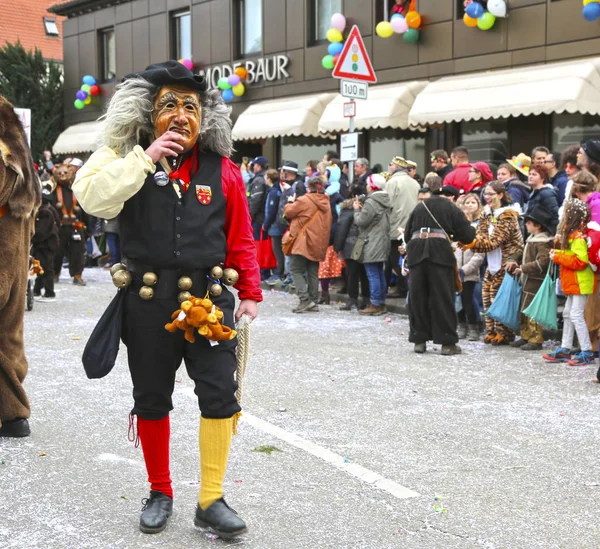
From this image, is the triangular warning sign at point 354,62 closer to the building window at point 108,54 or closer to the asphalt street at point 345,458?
the asphalt street at point 345,458

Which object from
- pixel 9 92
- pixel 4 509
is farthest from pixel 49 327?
pixel 9 92

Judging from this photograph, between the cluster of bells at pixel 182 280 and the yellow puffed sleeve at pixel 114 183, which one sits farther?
the cluster of bells at pixel 182 280

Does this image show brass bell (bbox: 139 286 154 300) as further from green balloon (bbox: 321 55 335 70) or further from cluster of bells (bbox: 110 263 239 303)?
green balloon (bbox: 321 55 335 70)

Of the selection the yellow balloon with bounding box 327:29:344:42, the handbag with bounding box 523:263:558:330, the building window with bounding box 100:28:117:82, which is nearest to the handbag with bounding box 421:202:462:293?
the handbag with bounding box 523:263:558:330

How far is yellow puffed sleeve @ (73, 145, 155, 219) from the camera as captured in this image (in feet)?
12.1

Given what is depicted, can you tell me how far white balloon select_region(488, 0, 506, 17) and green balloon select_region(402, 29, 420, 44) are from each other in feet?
6.42

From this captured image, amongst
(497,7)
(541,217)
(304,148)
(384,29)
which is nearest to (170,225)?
(541,217)

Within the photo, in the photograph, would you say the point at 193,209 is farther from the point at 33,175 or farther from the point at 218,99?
the point at 33,175

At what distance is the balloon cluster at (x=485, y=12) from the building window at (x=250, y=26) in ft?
22.1

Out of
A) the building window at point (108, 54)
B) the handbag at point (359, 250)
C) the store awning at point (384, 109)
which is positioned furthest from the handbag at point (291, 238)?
the building window at point (108, 54)

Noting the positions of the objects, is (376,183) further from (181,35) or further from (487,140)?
(181,35)

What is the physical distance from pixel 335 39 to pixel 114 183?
15.8m

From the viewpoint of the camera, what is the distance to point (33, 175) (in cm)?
555

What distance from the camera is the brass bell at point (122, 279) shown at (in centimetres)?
392
